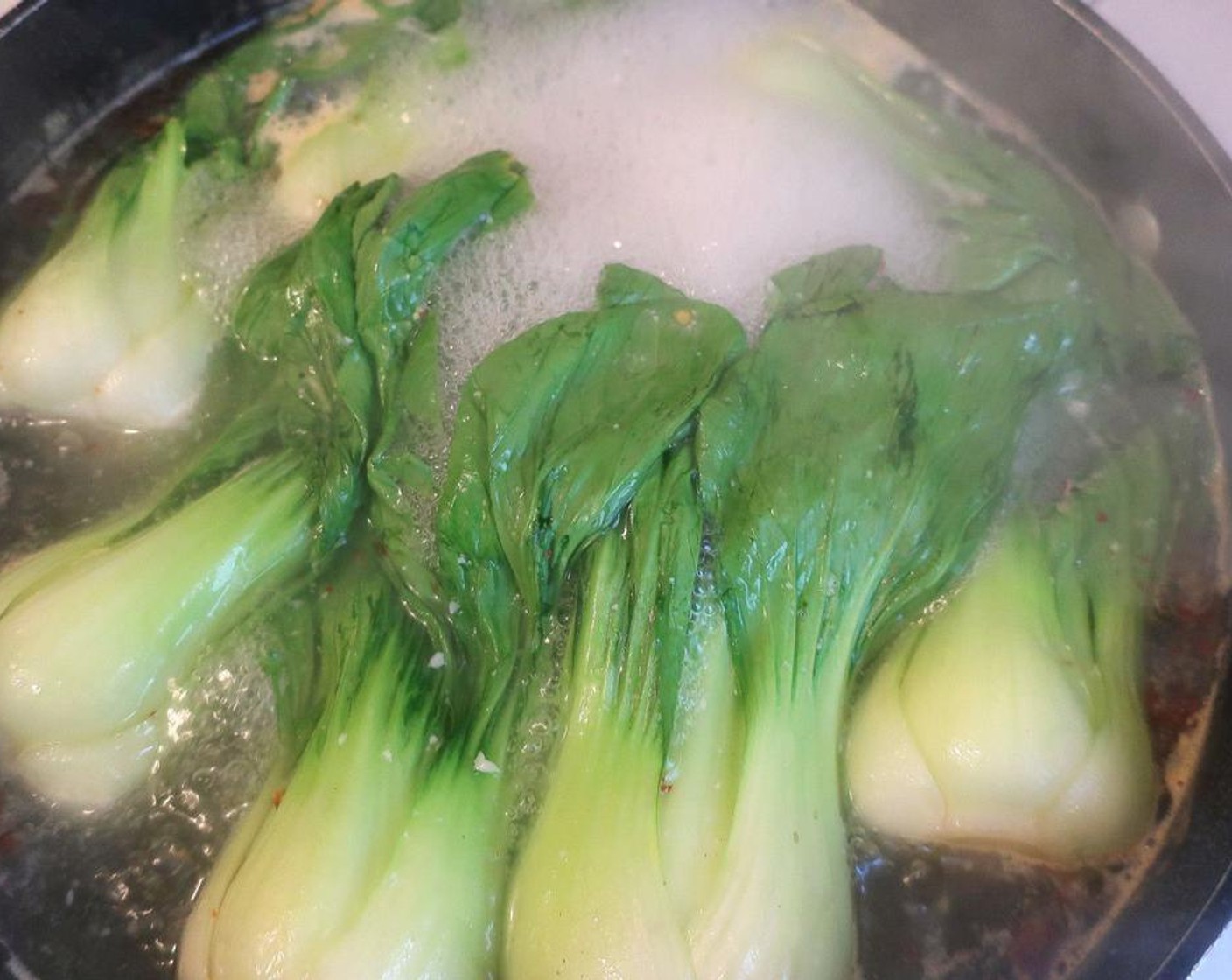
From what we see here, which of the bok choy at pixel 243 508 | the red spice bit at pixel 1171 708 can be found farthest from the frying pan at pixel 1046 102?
the bok choy at pixel 243 508

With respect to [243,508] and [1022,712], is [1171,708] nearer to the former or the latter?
[1022,712]

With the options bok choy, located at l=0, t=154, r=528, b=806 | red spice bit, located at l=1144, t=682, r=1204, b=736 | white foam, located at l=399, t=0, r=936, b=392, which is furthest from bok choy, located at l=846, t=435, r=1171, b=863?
bok choy, located at l=0, t=154, r=528, b=806

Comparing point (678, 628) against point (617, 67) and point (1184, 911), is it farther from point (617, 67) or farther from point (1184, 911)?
point (617, 67)

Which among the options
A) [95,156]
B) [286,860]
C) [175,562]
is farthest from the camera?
[95,156]

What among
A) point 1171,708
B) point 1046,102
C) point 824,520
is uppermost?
point 1046,102

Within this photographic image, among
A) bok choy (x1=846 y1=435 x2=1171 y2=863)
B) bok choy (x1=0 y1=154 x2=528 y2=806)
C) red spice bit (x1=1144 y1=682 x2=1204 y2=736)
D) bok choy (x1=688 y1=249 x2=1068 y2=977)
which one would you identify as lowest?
red spice bit (x1=1144 y1=682 x2=1204 y2=736)

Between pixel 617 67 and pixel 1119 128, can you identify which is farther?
pixel 617 67

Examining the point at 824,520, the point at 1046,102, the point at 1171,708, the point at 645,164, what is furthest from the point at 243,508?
the point at 1046,102

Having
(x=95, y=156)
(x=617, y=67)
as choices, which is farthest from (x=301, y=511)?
(x=617, y=67)

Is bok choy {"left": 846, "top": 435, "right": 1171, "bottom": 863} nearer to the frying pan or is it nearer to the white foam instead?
the frying pan
